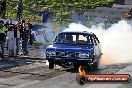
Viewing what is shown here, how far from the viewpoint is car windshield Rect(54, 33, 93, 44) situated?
14891 millimetres

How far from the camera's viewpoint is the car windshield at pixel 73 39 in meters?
14.9

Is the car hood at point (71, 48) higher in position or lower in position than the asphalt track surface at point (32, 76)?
higher

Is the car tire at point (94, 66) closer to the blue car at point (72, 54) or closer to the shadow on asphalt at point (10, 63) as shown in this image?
the blue car at point (72, 54)

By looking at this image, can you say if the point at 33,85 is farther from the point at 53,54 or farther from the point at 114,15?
the point at 114,15

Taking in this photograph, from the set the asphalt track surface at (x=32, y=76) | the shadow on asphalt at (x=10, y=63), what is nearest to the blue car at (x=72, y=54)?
the asphalt track surface at (x=32, y=76)

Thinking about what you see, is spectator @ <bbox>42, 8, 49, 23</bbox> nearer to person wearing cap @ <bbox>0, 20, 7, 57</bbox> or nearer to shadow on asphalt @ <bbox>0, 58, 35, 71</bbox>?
person wearing cap @ <bbox>0, 20, 7, 57</bbox>

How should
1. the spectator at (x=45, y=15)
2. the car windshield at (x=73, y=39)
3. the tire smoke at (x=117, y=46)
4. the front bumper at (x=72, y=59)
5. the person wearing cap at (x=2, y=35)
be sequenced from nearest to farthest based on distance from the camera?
1. the front bumper at (x=72, y=59)
2. the car windshield at (x=73, y=39)
3. the person wearing cap at (x=2, y=35)
4. the tire smoke at (x=117, y=46)
5. the spectator at (x=45, y=15)

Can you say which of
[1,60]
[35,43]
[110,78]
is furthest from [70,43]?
[35,43]

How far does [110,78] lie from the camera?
4746 mm

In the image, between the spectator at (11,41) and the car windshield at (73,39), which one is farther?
the spectator at (11,41)

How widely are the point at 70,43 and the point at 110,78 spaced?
1001 cm

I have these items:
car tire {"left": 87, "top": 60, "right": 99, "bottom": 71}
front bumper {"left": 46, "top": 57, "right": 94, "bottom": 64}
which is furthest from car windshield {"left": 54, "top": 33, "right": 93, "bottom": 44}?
front bumper {"left": 46, "top": 57, "right": 94, "bottom": 64}

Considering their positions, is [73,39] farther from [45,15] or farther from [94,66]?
[45,15]

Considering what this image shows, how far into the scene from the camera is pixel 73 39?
49.2 feet
